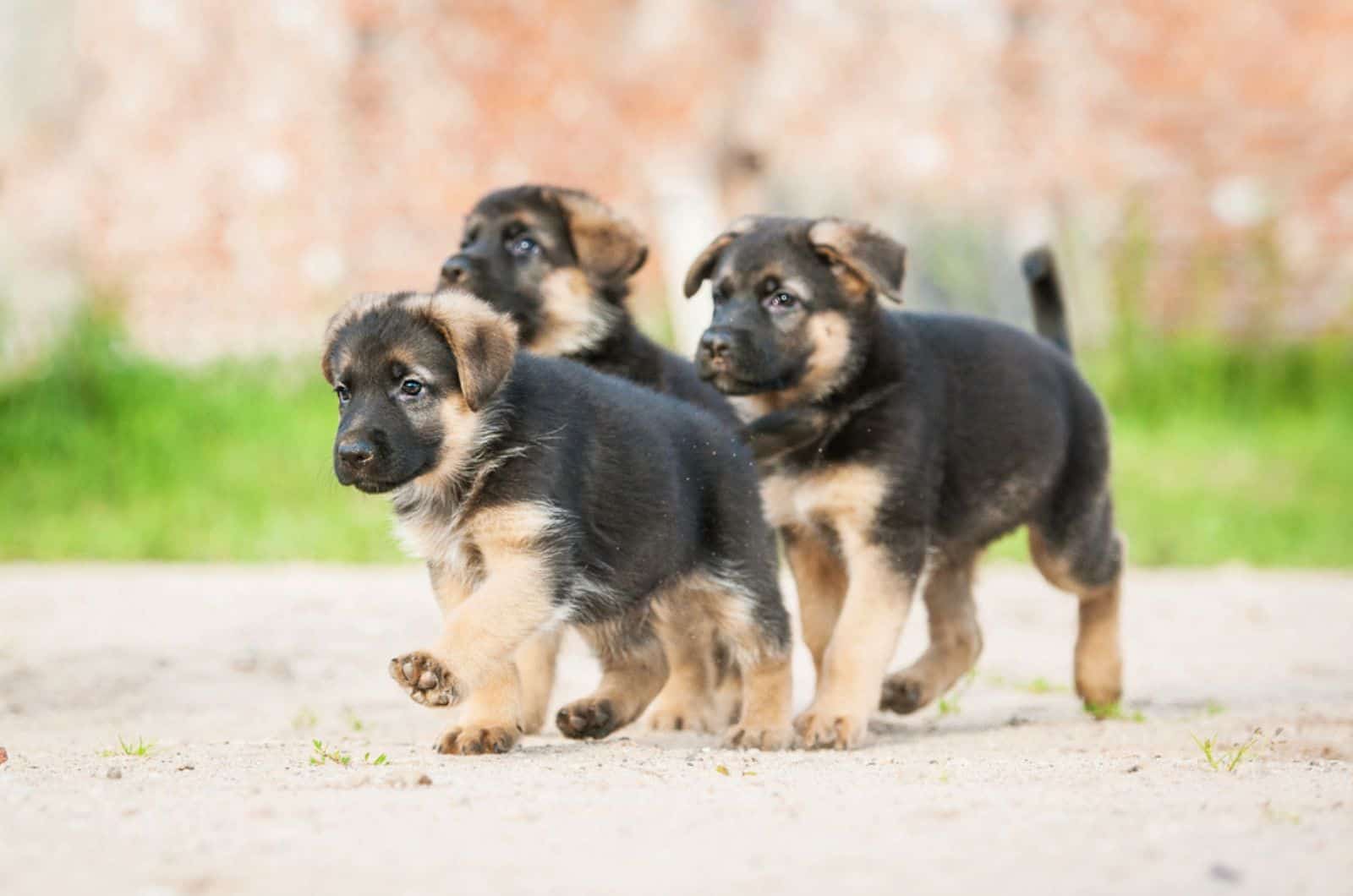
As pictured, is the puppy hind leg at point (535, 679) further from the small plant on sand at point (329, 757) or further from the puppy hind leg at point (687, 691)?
the small plant on sand at point (329, 757)

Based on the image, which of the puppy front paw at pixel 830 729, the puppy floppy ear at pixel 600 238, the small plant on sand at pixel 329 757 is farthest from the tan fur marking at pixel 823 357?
the small plant on sand at pixel 329 757

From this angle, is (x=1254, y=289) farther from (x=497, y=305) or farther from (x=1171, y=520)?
(x=497, y=305)

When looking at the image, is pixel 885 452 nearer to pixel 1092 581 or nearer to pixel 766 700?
Answer: pixel 766 700

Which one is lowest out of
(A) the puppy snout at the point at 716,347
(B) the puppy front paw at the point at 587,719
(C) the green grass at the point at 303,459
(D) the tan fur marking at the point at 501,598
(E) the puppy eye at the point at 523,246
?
(C) the green grass at the point at 303,459

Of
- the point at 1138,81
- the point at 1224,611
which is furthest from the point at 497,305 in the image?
the point at 1138,81

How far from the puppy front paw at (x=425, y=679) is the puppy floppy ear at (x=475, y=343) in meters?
0.62

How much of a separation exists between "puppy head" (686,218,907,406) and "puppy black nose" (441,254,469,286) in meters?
0.78

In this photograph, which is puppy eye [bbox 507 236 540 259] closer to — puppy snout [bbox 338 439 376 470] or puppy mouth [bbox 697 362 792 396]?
puppy mouth [bbox 697 362 792 396]

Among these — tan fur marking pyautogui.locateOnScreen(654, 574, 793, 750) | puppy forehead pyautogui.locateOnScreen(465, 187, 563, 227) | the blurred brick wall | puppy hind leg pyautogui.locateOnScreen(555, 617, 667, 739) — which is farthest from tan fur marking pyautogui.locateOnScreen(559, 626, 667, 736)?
the blurred brick wall

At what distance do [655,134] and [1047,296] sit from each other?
7815 millimetres

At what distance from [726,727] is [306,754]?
1611mm

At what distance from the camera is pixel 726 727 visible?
17.6 ft

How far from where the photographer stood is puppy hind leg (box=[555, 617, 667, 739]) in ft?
15.3

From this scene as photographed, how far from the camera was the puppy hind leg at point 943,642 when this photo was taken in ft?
18.1
